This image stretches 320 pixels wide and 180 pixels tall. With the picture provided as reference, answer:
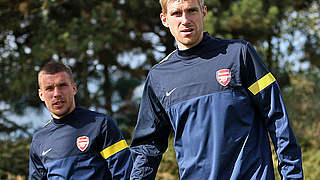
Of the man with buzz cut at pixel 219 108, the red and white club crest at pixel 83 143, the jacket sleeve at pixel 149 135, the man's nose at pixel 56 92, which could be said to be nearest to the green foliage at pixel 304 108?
the red and white club crest at pixel 83 143

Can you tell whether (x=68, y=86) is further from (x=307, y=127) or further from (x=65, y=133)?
(x=307, y=127)

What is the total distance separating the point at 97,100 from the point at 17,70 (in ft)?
13.4

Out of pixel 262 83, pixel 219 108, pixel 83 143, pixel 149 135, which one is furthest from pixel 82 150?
pixel 262 83

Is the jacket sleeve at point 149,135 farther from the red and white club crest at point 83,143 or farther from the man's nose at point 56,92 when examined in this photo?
the man's nose at point 56,92

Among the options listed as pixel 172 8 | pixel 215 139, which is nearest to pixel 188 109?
pixel 215 139

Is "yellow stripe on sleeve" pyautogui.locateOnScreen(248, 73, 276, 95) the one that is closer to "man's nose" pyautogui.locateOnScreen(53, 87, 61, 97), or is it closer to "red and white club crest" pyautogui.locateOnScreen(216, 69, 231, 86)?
"red and white club crest" pyautogui.locateOnScreen(216, 69, 231, 86)

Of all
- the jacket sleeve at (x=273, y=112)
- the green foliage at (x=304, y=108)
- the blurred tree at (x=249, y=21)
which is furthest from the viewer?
the green foliage at (x=304, y=108)

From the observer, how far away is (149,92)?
9.45 feet

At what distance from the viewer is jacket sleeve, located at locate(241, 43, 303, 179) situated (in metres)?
2.30

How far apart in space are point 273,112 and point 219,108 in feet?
1.00

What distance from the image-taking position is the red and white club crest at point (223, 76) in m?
2.50

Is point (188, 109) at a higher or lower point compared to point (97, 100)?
higher

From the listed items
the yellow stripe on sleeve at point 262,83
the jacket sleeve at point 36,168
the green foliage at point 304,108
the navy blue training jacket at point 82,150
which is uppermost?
the yellow stripe on sleeve at point 262,83

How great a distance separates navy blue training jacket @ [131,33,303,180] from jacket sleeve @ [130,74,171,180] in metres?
0.09
